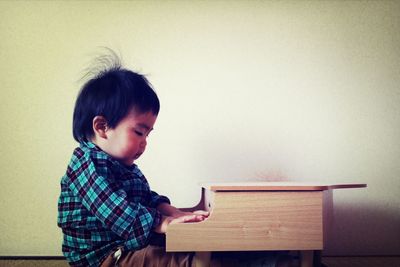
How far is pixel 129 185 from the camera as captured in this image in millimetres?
775

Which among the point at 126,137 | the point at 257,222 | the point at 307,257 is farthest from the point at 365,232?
the point at 126,137

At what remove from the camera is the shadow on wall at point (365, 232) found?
119cm

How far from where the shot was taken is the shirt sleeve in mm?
633

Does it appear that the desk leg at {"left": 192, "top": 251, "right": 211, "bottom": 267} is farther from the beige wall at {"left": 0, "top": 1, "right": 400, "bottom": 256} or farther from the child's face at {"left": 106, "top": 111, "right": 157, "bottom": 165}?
the beige wall at {"left": 0, "top": 1, "right": 400, "bottom": 256}

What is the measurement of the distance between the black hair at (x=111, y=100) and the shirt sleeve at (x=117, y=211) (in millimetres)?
147

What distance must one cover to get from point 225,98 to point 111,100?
1.83 feet

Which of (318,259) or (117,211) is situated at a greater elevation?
(117,211)

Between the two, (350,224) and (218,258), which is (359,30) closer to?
(350,224)

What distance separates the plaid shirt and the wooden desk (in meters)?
0.07

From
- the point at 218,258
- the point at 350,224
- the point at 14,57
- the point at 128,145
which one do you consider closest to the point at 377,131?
the point at 350,224

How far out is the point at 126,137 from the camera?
29.7 inches

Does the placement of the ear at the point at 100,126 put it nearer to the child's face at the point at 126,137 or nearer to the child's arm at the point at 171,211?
the child's face at the point at 126,137

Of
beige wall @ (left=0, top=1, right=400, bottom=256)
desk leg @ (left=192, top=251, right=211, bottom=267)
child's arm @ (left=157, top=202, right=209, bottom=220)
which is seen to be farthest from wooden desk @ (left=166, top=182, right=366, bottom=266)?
beige wall @ (left=0, top=1, right=400, bottom=256)

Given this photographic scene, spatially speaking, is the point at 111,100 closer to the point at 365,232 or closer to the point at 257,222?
the point at 257,222
